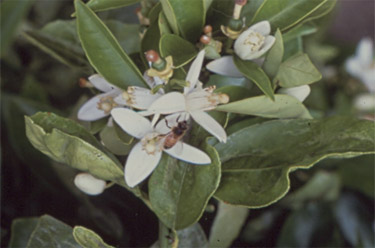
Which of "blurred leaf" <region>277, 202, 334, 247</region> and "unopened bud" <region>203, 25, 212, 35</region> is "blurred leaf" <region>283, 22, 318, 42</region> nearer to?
"unopened bud" <region>203, 25, 212, 35</region>

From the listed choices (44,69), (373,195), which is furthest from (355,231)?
(44,69)

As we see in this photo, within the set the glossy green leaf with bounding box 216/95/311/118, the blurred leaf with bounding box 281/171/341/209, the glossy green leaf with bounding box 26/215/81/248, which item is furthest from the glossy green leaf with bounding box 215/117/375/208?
the blurred leaf with bounding box 281/171/341/209

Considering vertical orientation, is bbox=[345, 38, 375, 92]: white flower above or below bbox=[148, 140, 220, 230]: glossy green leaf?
below

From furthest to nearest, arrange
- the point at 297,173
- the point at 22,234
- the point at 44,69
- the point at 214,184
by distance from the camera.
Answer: the point at 44,69 → the point at 297,173 → the point at 22,234 → the point at 214,184

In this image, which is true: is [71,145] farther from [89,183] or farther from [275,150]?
[275,150]

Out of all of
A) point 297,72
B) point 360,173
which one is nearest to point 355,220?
point 360,173

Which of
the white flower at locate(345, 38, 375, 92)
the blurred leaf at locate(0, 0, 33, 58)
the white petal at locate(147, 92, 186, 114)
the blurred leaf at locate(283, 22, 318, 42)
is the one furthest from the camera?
the white flower at locate(345, 38, 375, 92)

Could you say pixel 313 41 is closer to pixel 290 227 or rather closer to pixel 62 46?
pixel 290 227
